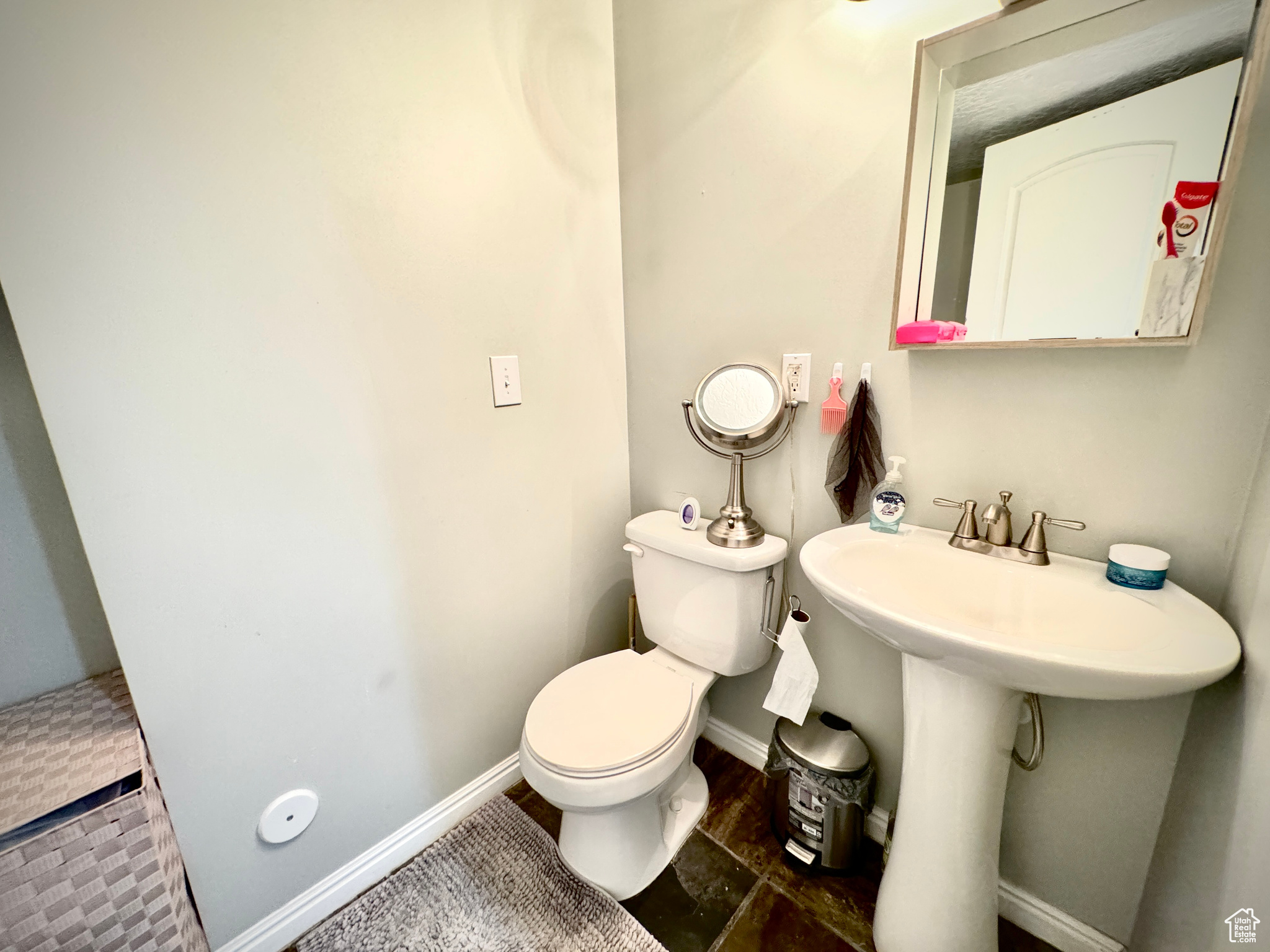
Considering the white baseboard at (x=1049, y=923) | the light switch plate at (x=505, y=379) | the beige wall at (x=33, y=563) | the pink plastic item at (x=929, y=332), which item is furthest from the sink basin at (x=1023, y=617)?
the beige wall at (x=33, y=563)

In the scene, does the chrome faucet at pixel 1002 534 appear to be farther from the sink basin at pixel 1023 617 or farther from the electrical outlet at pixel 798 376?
the electrical outlet at pixel 798 376

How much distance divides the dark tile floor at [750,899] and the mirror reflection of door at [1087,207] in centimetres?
122

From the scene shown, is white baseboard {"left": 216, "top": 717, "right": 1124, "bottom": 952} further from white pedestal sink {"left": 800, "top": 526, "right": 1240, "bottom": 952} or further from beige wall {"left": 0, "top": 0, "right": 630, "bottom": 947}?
white pedestal sink {"left": 800, "top": 526, "right": 1240, "bottom": 952}

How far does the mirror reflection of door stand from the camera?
684 millimetres

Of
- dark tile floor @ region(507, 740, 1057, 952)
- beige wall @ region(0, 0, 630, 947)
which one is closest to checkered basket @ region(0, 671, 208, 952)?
beige wall @ region(0, 0, 630, 947)

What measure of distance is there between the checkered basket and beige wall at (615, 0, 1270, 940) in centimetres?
126

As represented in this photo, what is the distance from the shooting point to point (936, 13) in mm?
823

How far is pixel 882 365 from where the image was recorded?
976mm

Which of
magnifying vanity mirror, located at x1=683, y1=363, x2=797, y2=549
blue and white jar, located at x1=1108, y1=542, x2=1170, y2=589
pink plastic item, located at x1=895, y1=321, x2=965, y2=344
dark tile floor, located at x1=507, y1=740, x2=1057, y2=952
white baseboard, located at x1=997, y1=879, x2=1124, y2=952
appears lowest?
dark tile floor, located at x1=507, y1=740, x2=1057, y2=952

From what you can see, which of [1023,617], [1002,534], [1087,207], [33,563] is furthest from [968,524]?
[33,563]

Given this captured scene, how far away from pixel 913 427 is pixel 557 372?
0.85 m

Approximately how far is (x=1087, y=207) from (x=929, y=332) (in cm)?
27

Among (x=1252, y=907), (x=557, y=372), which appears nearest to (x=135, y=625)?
(x=557, y=372)

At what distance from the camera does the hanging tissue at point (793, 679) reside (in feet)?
3.20
